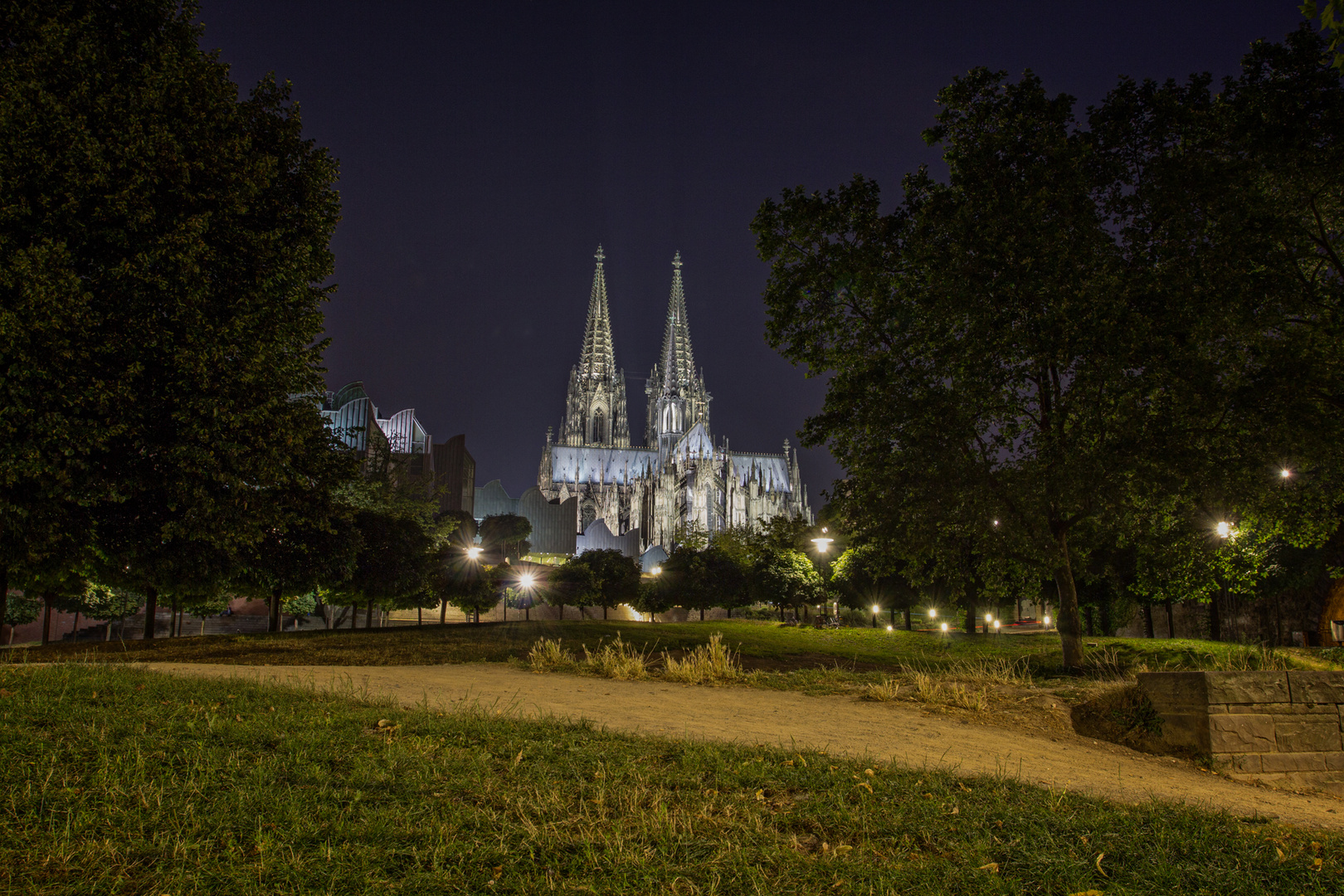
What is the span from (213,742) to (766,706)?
6.93 m

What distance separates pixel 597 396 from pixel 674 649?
110553mm

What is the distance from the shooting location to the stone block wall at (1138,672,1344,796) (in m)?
8.27

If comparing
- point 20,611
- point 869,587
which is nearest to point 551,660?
point 869,587

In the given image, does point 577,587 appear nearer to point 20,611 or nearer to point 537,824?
point 20,611

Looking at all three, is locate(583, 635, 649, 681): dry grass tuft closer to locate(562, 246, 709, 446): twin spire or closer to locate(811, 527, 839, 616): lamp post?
locate(811, 527, 839, 616): lamp post

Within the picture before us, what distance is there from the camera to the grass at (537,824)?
3.80 meters

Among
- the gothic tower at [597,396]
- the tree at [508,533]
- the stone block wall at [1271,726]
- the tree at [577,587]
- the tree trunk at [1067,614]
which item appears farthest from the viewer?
the gothic tower at [597,396]

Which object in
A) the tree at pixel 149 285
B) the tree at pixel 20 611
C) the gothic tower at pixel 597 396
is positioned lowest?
the tree at pixel 20 611

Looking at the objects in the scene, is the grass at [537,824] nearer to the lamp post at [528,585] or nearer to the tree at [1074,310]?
the tree at [1074,310]

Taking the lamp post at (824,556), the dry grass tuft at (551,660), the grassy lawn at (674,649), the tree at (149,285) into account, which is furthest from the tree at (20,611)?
the lamp post at (824,556)

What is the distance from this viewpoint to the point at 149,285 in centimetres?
1275

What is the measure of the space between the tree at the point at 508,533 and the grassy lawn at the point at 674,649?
2979cm

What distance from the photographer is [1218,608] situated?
29047 millimetres

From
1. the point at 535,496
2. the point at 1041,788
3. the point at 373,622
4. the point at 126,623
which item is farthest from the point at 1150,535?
the point at 535,496
